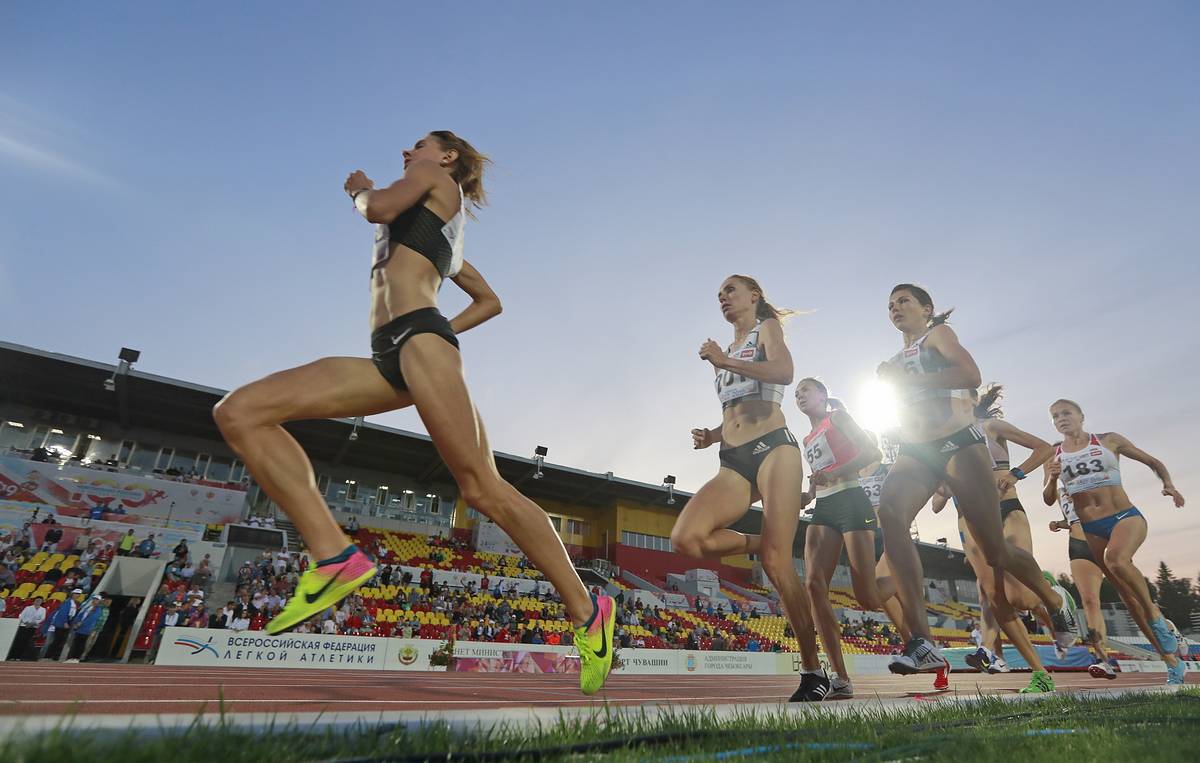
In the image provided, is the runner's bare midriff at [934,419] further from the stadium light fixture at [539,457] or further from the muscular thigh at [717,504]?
the stadium light fixture at [539,457]

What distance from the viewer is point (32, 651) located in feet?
42.5

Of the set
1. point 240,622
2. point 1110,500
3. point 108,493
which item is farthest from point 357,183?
point 108,493

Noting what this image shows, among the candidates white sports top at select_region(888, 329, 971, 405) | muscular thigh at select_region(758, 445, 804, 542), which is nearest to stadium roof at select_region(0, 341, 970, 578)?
white sports top at select_region(888, 329, 971, 405)

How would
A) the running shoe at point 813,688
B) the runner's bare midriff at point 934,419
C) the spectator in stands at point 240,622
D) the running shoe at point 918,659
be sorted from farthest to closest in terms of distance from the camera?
the spectator in stands at point 240,622 → the runner's bare midriff at point 934,419 → the running shoe at point 918,659 → the running shoe at point 813,688

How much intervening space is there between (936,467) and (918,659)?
1454 millimetres

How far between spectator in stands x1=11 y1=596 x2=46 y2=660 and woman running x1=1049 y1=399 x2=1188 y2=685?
→ 18308 mm

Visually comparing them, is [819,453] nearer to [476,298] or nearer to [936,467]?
Answer: [936,467]

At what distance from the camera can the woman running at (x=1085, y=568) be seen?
326 inches

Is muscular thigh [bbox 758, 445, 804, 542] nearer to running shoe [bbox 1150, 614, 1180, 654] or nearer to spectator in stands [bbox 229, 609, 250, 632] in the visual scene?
running shoe [bbox 1150, 614, 1180, 654]

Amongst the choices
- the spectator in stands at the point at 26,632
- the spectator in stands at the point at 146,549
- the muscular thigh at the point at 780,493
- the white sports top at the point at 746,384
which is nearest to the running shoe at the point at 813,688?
the muscular thigh at the point at 780,493

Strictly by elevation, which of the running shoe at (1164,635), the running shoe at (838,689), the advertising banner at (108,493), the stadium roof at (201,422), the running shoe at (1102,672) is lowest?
the running shoe at (838,689)

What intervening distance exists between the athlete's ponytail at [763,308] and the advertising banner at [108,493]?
81.9 feet

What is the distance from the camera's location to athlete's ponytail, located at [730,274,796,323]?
5349mm

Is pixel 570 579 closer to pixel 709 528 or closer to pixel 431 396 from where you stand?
pixel 431 396
